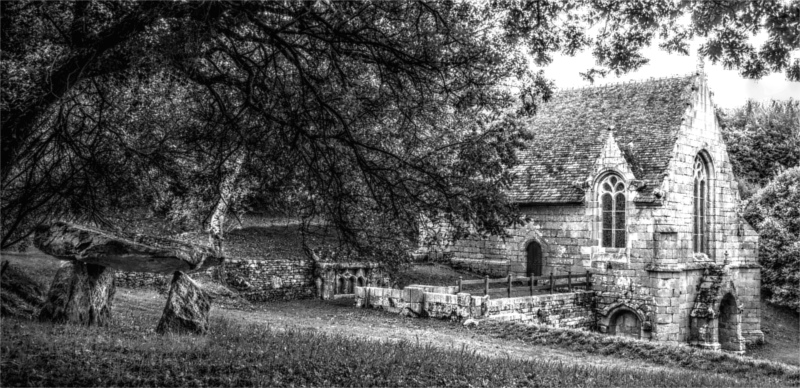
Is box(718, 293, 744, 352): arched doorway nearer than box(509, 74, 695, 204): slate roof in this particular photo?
No

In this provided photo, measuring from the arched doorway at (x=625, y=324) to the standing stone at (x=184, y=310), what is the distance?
738 inches

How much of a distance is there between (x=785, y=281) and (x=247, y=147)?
106 ft

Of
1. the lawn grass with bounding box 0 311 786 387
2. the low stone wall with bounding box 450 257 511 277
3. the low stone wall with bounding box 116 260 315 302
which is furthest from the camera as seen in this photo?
the low stone wall with bounding box 450 257 511 277

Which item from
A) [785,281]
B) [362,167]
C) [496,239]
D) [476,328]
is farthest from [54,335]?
[785,281]

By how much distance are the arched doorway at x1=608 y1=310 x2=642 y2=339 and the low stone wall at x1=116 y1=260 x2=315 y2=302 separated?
37.1ft

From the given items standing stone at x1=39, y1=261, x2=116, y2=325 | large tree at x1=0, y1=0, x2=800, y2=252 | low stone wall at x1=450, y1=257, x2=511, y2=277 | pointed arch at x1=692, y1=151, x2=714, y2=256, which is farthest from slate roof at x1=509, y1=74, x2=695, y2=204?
standing stone at x1=39, y1=261, x2=116, y2=325

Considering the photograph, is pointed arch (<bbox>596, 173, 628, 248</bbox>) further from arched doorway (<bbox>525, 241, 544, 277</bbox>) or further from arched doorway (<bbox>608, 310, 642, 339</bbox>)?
arched doorway (<bbox>525, 241, 544, 277</bbox>)

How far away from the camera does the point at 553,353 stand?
16.5 metres

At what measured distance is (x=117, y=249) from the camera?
11305mm

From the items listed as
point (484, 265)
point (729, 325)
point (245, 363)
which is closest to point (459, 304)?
point (484, 265)

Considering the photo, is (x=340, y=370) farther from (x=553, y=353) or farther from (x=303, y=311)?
(x=303, y=311)

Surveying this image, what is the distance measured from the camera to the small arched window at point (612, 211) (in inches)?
1074

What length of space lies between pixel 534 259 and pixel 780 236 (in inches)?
547

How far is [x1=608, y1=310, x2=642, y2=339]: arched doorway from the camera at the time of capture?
26.7m
